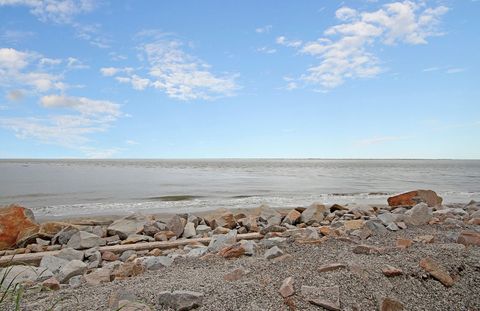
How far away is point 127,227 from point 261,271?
492 cm

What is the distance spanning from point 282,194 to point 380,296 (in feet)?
45.9

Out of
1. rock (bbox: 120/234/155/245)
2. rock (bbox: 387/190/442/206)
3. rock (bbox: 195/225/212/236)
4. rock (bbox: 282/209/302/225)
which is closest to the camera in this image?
rock (bbox: 120/234/155/245)

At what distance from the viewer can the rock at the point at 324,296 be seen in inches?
113

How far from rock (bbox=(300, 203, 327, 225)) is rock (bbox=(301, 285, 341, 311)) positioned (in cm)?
522

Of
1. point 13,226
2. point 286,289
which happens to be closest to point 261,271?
point 286,289

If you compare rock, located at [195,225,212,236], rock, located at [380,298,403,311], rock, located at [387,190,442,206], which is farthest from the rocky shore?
rock, located at [387,190,442,206]

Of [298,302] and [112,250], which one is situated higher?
[298,302]

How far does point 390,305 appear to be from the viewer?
2889mm

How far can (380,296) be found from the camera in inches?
119

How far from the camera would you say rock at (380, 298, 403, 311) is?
2875 mm

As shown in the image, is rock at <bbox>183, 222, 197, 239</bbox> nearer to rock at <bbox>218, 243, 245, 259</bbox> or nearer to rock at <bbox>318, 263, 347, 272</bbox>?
rock at <bbox>218, 243, 245, 259</bbox>

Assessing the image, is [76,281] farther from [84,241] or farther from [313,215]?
[313,215]

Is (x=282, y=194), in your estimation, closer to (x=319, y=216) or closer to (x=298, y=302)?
(x=319, y=216)

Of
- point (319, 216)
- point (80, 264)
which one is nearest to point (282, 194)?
point (319, 216)
